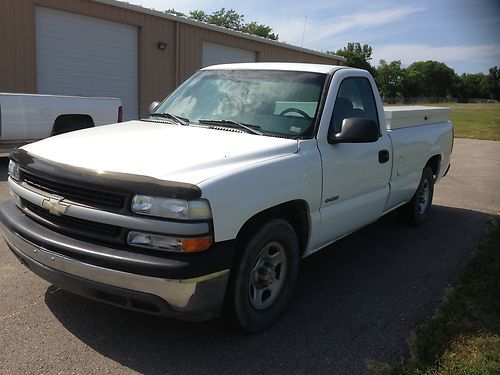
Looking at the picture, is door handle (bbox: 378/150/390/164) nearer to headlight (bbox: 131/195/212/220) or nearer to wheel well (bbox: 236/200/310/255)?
wheel well (bbox: 236/200/310/255)

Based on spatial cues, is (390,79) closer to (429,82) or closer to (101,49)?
(429,82)

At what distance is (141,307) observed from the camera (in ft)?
9.78

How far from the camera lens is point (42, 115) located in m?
9.74

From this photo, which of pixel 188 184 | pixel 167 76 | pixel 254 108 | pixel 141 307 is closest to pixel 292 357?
pixel 141 307

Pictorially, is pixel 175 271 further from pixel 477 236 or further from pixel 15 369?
pixel 477 236

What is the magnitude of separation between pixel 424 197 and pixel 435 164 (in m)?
0.55

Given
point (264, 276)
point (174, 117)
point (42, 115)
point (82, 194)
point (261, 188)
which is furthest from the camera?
point (42, 115)

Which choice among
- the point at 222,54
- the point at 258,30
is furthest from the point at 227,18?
the point at 222,54

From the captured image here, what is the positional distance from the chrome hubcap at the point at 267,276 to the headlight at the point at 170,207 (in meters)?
0.71

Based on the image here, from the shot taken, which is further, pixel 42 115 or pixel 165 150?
pixel 42 115

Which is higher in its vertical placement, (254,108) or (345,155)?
(254,108)

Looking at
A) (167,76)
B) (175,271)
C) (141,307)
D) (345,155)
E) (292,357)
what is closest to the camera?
(175,271)

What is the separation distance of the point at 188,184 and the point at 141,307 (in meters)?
0.78

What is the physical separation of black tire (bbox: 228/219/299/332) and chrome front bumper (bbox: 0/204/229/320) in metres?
0.18
